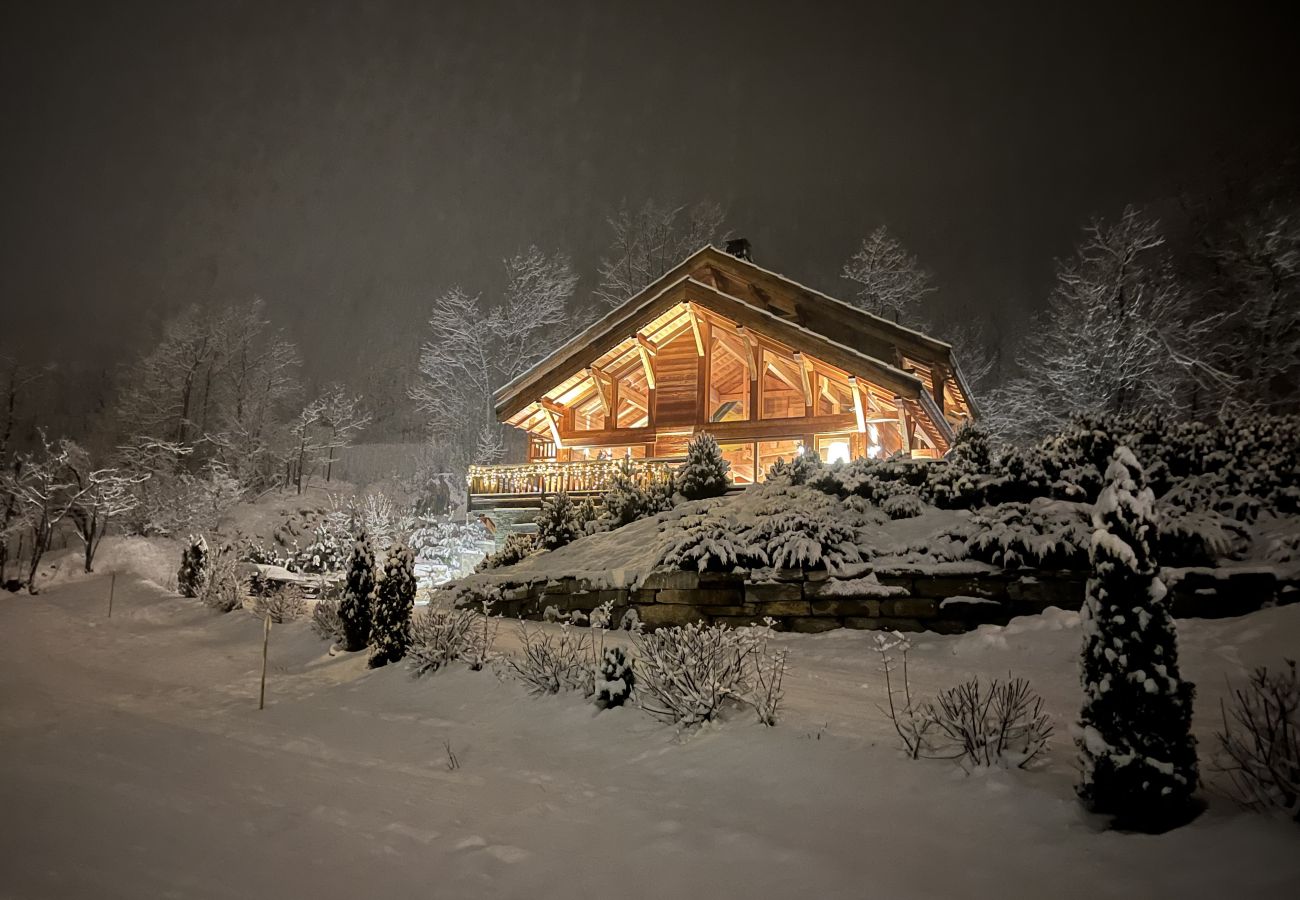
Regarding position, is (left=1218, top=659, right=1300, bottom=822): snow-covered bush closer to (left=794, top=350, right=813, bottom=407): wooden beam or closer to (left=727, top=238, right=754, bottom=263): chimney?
(left=794, top=350, right=813, bottom=407): wooden beam

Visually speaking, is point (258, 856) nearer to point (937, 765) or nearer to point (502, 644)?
point (937, 765)

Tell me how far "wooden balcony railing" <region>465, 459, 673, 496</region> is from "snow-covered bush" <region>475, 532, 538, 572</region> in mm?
2142

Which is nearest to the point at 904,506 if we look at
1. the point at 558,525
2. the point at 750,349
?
the point at 558,525

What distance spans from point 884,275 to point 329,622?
1202 inches

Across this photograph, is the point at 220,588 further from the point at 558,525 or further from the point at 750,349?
the point at 750,349

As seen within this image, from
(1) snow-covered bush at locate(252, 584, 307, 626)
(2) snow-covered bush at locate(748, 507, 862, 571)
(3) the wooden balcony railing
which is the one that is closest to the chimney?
(3) the wooden balcony railing

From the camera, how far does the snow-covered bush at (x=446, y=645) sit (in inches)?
363

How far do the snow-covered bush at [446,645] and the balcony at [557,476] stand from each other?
7843 millimetres

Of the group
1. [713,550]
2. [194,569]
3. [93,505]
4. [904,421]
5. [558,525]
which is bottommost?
[194,569]

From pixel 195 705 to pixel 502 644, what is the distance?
3.80 metres

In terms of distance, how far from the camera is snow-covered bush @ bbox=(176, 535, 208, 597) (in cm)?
1714

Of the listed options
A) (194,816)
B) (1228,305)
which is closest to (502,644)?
(194,816)

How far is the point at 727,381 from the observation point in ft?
77.8

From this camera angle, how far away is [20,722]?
6.82m
